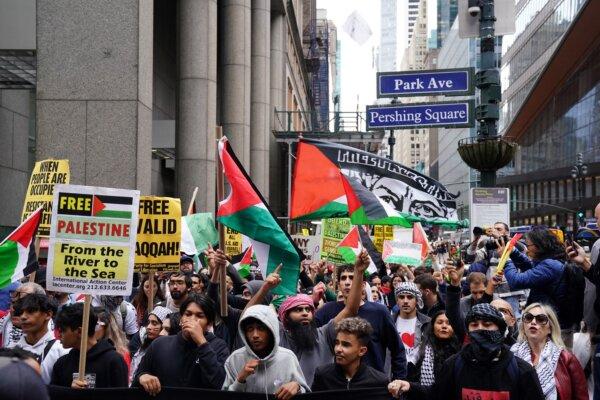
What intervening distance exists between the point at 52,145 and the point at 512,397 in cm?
1202

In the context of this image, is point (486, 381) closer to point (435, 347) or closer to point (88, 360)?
point (435, 347)

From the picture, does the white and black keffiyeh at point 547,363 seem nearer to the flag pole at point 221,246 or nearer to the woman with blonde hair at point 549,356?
the woman with blonde hair at point 549,356

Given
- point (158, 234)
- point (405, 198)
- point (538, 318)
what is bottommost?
point (538, 318)

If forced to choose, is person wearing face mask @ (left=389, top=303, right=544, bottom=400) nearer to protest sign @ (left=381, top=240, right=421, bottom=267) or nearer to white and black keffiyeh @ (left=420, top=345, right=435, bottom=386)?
white and black keffiyeh @ (left=420, top=345, right=435, bottom=386)

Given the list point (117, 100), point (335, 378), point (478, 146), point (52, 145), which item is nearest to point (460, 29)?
point (478, 146)

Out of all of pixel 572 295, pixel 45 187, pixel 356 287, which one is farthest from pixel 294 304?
pixel 45 187

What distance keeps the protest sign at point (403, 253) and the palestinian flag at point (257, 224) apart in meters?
4.70

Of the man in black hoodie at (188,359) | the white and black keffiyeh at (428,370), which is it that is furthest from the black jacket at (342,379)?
the white and black keffiyeh at (428,370)

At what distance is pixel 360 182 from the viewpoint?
9.17 meters

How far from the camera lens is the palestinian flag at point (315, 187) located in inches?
352

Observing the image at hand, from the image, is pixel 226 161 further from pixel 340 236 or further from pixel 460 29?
pixel 460 29

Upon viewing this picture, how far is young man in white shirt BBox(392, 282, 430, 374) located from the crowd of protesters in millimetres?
12

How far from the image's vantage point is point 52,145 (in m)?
15.1

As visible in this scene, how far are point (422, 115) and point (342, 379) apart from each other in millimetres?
8587
